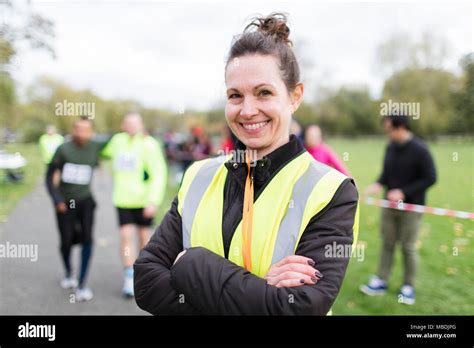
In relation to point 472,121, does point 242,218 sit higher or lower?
lower

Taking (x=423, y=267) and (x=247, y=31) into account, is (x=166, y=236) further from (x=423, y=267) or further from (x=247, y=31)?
(x=423, y=267)

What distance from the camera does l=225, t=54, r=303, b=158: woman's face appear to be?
1.44m

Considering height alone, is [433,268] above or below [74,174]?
below

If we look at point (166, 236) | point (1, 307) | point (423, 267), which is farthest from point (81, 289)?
point (423, 267)

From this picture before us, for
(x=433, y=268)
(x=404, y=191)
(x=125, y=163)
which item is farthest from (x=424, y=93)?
(x=125, y=163)

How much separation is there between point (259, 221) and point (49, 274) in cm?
464

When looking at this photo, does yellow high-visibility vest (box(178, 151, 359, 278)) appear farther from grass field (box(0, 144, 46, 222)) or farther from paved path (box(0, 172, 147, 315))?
grass field (box(0, 144, 46, 222))

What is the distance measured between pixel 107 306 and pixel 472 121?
5.75m

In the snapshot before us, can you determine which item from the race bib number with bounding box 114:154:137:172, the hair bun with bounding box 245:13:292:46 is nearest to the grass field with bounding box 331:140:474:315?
the race bib number with bounding box 114:154:137:172

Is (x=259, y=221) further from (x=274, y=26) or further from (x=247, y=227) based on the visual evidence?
(x=274, y=26)

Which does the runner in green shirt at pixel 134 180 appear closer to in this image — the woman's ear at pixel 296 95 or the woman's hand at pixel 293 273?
the woman's ear at pixel 296 95

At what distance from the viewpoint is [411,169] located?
4379 mm

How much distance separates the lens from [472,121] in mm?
5875

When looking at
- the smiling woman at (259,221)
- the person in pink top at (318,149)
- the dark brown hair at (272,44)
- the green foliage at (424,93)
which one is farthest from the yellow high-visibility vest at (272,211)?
the green foliage at (424,93)
